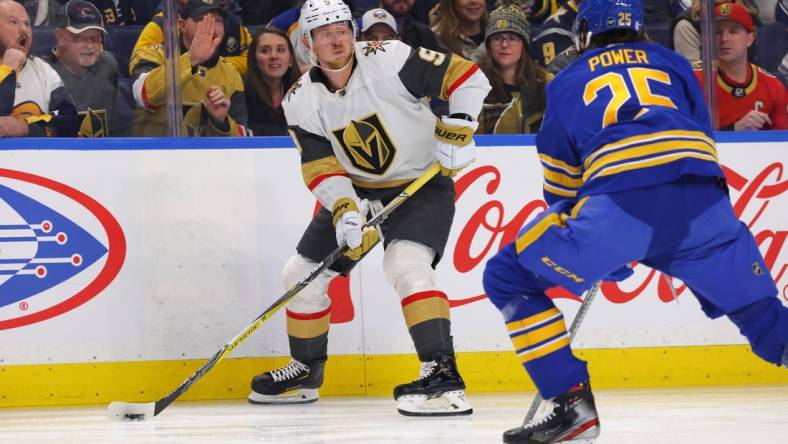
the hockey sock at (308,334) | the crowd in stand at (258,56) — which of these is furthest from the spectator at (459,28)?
the hockey sock at (308,334)

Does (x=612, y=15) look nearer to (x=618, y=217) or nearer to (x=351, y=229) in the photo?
(x=618, y=217)

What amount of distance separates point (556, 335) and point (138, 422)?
5.34 ft

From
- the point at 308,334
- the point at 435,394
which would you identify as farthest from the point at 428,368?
the point at 308,334

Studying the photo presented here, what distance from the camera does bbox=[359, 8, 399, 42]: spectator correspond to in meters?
4.82

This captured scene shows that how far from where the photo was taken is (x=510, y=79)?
15.6 ft

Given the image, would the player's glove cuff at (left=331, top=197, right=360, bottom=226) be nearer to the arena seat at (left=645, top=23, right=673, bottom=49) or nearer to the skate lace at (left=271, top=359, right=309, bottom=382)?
the skate lace at (left=271, top=359, right=309, bottom=382)

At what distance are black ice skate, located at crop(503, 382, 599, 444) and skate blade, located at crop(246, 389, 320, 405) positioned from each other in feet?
5.46

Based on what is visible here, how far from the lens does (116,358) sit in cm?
439

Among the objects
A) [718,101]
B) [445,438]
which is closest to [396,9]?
[718,101]

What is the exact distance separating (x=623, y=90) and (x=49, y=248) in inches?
94.7

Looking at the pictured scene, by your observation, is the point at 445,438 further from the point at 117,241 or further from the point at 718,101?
the point at 718,101

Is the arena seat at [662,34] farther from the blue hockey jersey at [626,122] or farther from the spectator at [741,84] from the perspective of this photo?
the blue hockey jersey at [626,122]

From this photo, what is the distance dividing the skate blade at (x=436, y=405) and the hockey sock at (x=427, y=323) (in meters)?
0.13

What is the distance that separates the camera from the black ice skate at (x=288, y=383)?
14.0 feet
